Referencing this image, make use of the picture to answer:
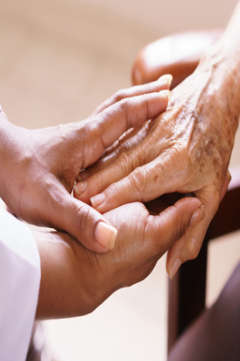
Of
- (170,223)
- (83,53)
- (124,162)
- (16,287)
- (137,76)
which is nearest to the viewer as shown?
(16,287)

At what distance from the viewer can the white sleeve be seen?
0.86m

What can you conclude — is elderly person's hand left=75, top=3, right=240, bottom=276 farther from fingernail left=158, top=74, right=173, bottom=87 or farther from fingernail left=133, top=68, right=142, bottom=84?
fingernail left=133, top=68, right=142, bottom=84

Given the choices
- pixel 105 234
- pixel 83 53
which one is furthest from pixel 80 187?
pixel 83 53

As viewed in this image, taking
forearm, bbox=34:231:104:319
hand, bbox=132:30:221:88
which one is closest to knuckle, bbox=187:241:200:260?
forearm, bbox=34:231:104:319

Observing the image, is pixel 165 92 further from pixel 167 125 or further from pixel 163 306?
pixel 163 306

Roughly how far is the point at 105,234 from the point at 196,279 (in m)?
0.40

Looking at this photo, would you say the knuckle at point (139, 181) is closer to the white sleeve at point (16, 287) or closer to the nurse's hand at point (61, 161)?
the nurse's hand at point (61, 161)

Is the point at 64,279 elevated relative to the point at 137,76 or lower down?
lower down

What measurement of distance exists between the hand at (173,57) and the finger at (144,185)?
0.30 m

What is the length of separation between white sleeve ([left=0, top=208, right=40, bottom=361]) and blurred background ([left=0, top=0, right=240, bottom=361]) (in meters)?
1.24

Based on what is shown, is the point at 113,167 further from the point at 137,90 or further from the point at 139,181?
the point at 137,90

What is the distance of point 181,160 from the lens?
1.18 metres

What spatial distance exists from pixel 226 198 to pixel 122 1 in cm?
230

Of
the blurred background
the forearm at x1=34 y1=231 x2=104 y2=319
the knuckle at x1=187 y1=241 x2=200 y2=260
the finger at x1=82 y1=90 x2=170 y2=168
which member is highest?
the finger at x1=82 y1=90 x2=170 y2=168
